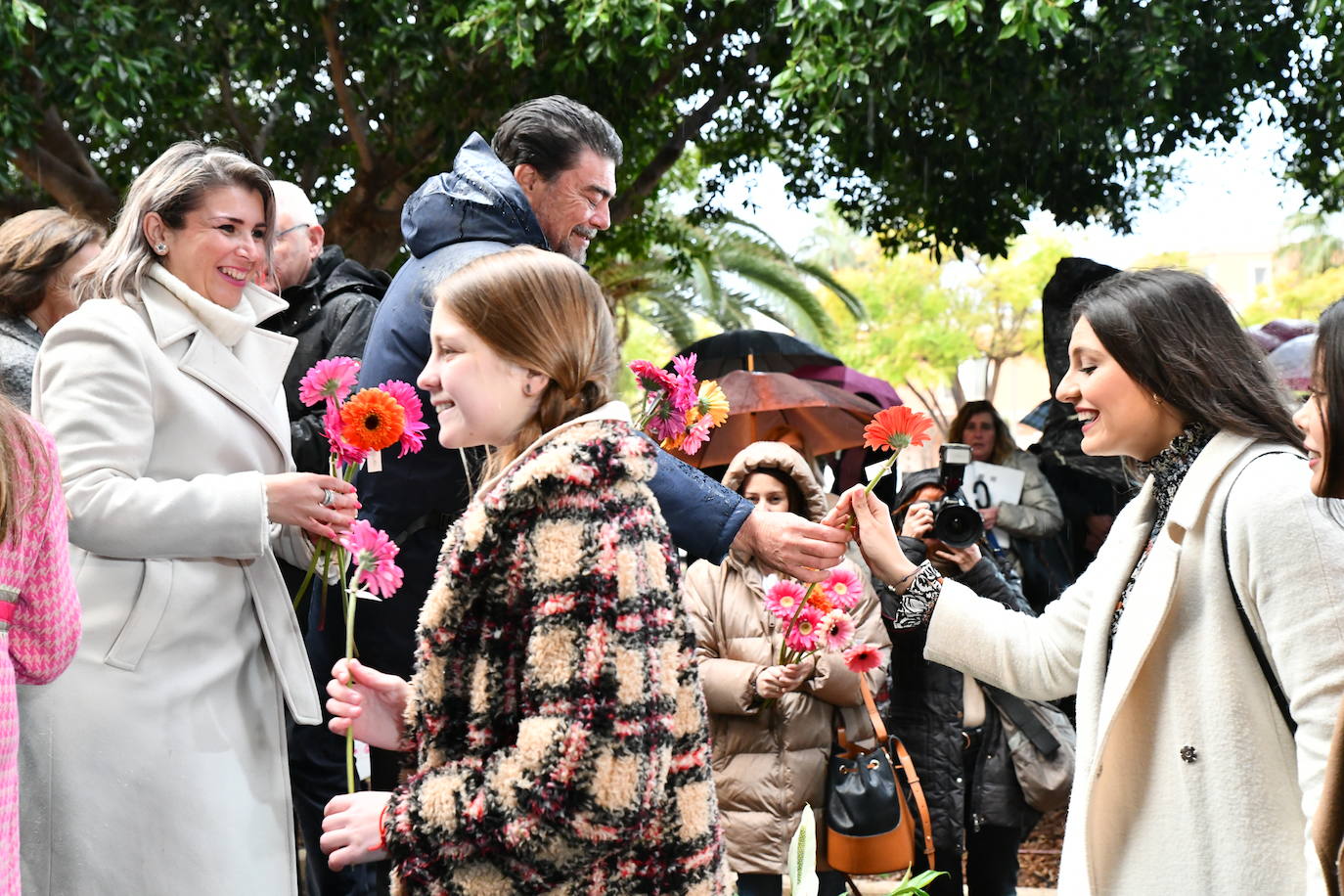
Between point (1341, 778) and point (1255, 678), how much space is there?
70cm

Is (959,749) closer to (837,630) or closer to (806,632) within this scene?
(837,630)

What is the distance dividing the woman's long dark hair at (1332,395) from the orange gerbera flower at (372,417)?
140cm

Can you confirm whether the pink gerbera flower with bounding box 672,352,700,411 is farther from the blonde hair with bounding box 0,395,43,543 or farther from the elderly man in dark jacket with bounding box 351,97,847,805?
the blonde hair with bounding box 0,395,43,543

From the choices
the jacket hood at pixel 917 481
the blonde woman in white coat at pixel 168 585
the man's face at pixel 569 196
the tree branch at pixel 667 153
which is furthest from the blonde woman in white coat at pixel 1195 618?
the tree branch at pixel 667 153

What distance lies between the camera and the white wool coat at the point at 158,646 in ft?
8.58

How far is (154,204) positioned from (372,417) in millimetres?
960

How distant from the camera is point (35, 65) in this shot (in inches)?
321

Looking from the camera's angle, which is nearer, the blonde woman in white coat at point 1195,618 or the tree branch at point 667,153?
the blonde woman in white coat at point 1195,618

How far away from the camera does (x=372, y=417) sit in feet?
7.63

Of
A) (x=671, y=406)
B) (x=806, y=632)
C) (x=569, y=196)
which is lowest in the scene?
(x=806, y=632)

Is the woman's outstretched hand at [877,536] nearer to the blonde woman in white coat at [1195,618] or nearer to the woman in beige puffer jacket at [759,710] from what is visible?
the blonde woman in white coat at [1195,618]

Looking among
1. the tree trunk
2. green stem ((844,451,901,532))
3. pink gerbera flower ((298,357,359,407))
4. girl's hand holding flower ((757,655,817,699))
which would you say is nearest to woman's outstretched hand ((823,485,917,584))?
green stem ((844,451,901,532))

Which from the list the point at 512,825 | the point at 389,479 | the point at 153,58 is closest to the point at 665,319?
the point at 153,58

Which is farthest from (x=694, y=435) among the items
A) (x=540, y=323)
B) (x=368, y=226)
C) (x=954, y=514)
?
(x=368, y=226)
